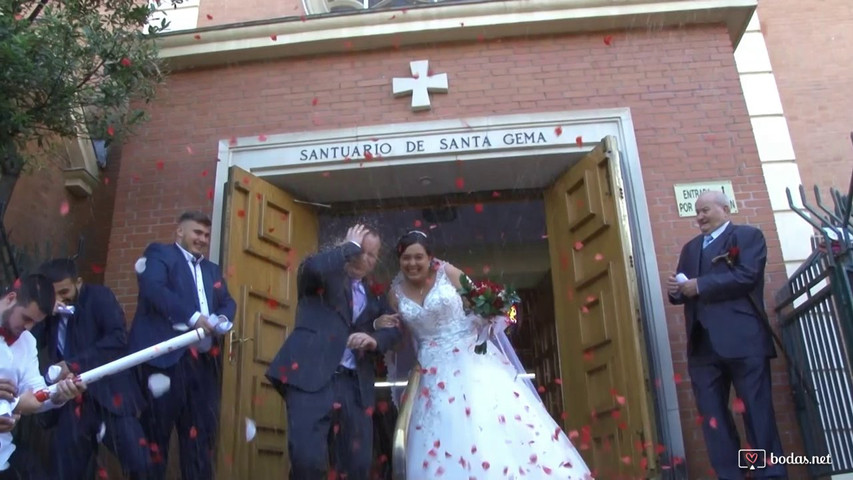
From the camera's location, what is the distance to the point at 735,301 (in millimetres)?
5270

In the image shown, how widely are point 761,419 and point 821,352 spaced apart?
0.78 metres

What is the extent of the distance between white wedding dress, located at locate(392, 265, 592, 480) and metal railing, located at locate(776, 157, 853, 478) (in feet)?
6.10

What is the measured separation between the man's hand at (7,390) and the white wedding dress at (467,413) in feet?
6.89

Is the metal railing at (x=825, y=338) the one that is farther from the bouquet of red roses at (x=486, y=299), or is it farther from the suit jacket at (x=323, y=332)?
the suit jacket at (x=323, y=332)

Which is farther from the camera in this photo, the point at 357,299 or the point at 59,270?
the point at 357,299

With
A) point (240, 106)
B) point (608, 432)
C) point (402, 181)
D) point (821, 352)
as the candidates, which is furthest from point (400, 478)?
point (240, 106)

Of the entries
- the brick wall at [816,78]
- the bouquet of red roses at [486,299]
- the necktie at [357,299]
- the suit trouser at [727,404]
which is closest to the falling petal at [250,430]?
the necktie at [357,299]

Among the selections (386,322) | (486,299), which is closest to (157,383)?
(386,322)

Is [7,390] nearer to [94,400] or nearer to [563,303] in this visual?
[94,400]

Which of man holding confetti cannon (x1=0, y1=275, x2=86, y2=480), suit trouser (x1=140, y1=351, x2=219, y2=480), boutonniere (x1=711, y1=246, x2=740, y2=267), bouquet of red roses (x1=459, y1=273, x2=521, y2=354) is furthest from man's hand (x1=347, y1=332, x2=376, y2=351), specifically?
boutonniere (x1=711, y1=246, x2=740, y2=267)

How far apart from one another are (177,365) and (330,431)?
104 cm

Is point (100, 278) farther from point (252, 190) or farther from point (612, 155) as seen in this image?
point (612, 155)

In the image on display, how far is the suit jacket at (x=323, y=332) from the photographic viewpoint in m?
4.45

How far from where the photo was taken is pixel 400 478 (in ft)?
14.7
